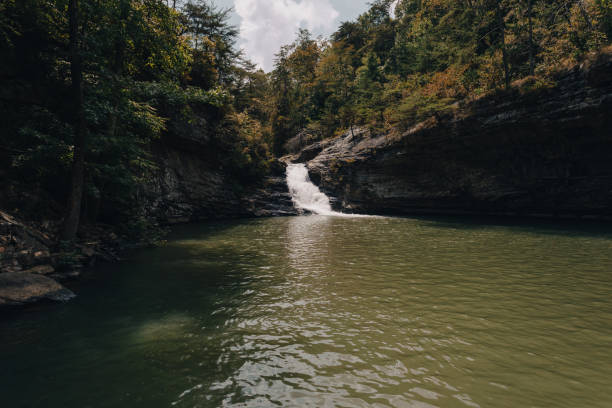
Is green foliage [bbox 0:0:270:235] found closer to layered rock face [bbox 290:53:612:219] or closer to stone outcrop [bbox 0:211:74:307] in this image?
stone outcrop [bbox 0:211:74:307]

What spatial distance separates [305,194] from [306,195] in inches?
7.3

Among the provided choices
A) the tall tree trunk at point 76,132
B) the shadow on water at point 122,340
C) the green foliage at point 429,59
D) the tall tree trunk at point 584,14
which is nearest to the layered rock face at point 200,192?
the tall tree trunk at point 76,132

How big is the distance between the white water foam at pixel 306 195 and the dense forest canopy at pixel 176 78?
4.31 m

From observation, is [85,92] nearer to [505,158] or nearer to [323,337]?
[323,337]

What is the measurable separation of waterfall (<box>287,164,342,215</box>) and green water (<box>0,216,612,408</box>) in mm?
19314

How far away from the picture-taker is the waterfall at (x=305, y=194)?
2792 cm

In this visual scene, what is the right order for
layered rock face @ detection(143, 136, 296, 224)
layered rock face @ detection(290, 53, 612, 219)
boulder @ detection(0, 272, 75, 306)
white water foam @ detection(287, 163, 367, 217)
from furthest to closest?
white water foam @ detection(287, 163, 367, 217) → layered rock face @ detection(143, 136, 296, 224) → layered rock face @ detection(290, 53, 612, 219) → boulder @ detection(0, 272, 75, 306)

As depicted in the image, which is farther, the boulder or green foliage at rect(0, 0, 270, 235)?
green foliage at rect(0, 0, 270, 235)

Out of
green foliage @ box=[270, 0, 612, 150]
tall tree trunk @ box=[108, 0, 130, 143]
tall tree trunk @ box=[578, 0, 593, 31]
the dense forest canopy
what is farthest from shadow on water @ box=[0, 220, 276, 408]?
tall tree trunk @ box=[578, 0, 593, 31]

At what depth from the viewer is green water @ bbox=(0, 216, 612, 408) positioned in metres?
3.23

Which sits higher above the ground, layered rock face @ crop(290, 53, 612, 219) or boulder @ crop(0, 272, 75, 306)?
layered rock face @ crop(290, 53, 612, 219)

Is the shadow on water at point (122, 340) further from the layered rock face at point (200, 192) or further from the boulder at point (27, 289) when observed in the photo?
the layered rock face at point (200, 192)

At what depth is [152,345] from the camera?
428 centimetres

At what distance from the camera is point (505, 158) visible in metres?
19.5
